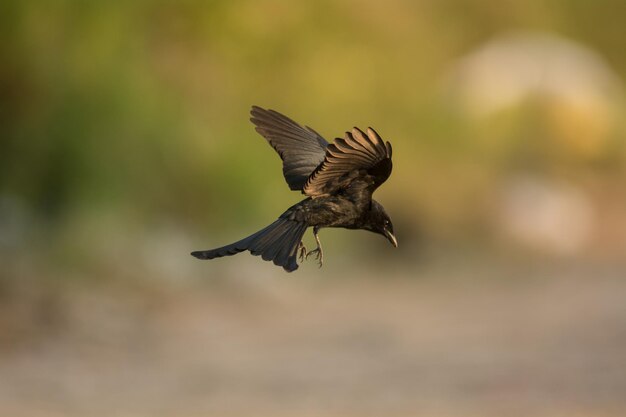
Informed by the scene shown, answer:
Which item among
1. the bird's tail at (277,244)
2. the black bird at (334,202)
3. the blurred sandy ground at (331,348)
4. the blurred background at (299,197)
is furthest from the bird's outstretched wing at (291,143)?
the blurred sandy ground at (331,348)

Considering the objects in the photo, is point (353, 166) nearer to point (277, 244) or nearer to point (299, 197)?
point (277, 244)

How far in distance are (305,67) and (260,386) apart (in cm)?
345

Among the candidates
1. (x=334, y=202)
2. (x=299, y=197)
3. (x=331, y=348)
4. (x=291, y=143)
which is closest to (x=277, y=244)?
(x=334, y=202)

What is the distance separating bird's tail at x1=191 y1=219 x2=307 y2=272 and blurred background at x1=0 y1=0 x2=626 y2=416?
7833 millimetres

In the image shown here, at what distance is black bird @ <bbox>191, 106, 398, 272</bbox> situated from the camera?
148 inches

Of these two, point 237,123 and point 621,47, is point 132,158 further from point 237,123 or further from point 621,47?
point 621,47

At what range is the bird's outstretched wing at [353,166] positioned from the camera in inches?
148

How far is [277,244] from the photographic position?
12.8ft

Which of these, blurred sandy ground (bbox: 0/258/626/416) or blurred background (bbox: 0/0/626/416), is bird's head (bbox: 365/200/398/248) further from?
blurred sandy ground (bbox: 0/258/626/416)

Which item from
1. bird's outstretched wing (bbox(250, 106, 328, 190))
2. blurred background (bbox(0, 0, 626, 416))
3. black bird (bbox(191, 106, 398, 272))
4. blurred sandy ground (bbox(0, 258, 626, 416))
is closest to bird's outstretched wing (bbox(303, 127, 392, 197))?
black bird (bbox(191, 106, 398, 272))

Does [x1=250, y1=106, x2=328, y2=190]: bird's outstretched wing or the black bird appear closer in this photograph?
the black bird

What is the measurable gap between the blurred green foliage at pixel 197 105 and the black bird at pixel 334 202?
308 inches

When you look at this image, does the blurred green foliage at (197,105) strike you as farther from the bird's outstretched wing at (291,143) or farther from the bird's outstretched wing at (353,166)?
the bird's outstretched wing at (353,166)

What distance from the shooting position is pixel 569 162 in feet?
48.1
